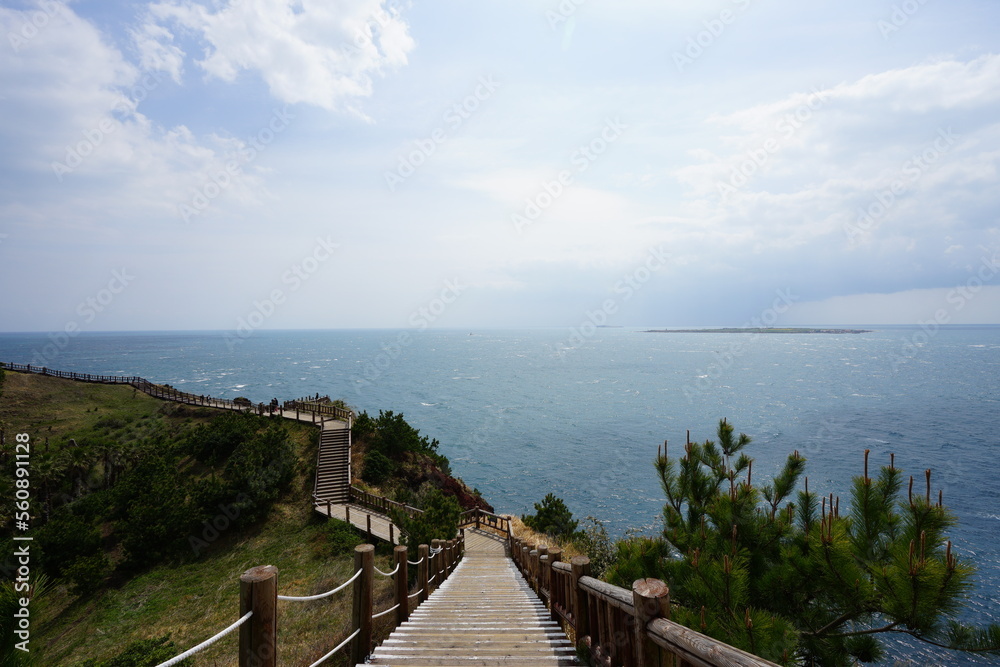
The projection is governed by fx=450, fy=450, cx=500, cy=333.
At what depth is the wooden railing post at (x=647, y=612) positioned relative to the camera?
259 cm

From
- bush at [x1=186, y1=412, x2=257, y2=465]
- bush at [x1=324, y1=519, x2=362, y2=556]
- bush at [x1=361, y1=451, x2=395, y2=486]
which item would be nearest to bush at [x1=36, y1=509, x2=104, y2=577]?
bush at [x1=186, y1=412, x2=257, y2=465]

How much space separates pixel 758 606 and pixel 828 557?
1536 millimetres

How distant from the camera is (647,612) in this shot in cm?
261

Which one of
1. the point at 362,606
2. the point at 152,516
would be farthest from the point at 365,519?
the point at 362,606

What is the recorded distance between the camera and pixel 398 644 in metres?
4.60

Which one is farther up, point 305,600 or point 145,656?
point 305,600

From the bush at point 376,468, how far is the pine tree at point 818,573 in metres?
19.7

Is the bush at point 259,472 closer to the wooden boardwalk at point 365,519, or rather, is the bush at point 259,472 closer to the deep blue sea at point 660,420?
→ the wooden boardwalk at point 365,519

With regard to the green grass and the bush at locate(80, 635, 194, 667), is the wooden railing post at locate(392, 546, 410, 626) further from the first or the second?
the bush at locate(80, 635, 194, 667)

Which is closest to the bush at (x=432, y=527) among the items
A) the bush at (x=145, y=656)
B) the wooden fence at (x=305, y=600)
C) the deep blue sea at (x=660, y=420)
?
the wooden fence at (x=305, y=600)

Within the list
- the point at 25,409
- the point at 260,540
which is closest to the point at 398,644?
the point at 260,540

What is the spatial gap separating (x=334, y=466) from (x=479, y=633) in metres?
21.1

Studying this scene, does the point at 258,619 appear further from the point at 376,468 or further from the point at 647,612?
the point at 376,468

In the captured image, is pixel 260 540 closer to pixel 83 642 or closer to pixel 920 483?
pixel 83 642
